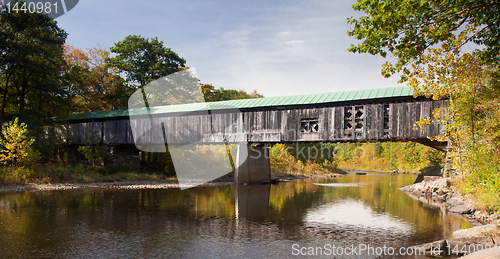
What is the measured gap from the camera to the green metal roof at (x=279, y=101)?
18.8 metres

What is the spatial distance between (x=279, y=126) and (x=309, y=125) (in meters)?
2.02

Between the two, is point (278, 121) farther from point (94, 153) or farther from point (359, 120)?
point (94, 153)

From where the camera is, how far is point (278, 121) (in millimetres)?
22281

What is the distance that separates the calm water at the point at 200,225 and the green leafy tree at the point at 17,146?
161 inches

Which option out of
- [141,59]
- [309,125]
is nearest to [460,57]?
[309,125]

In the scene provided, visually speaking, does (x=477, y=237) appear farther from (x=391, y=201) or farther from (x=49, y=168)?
(x=49, y=168)

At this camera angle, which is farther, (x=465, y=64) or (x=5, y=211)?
(x=5, y=211)

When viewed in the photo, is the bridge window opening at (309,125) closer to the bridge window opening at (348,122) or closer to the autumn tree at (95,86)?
the bridge window opening at (348,122)

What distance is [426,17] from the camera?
7.69m

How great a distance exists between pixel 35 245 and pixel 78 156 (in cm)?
2238

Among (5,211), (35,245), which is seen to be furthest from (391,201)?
(5,211)

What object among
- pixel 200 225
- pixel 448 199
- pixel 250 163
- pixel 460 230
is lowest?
pixel 448 199

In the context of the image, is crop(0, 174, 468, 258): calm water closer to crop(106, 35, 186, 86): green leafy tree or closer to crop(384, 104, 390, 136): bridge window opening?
crop(384, 104, 390, 136): bridge window opening

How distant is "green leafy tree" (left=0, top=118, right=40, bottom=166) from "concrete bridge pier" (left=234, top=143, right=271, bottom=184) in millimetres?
12907
